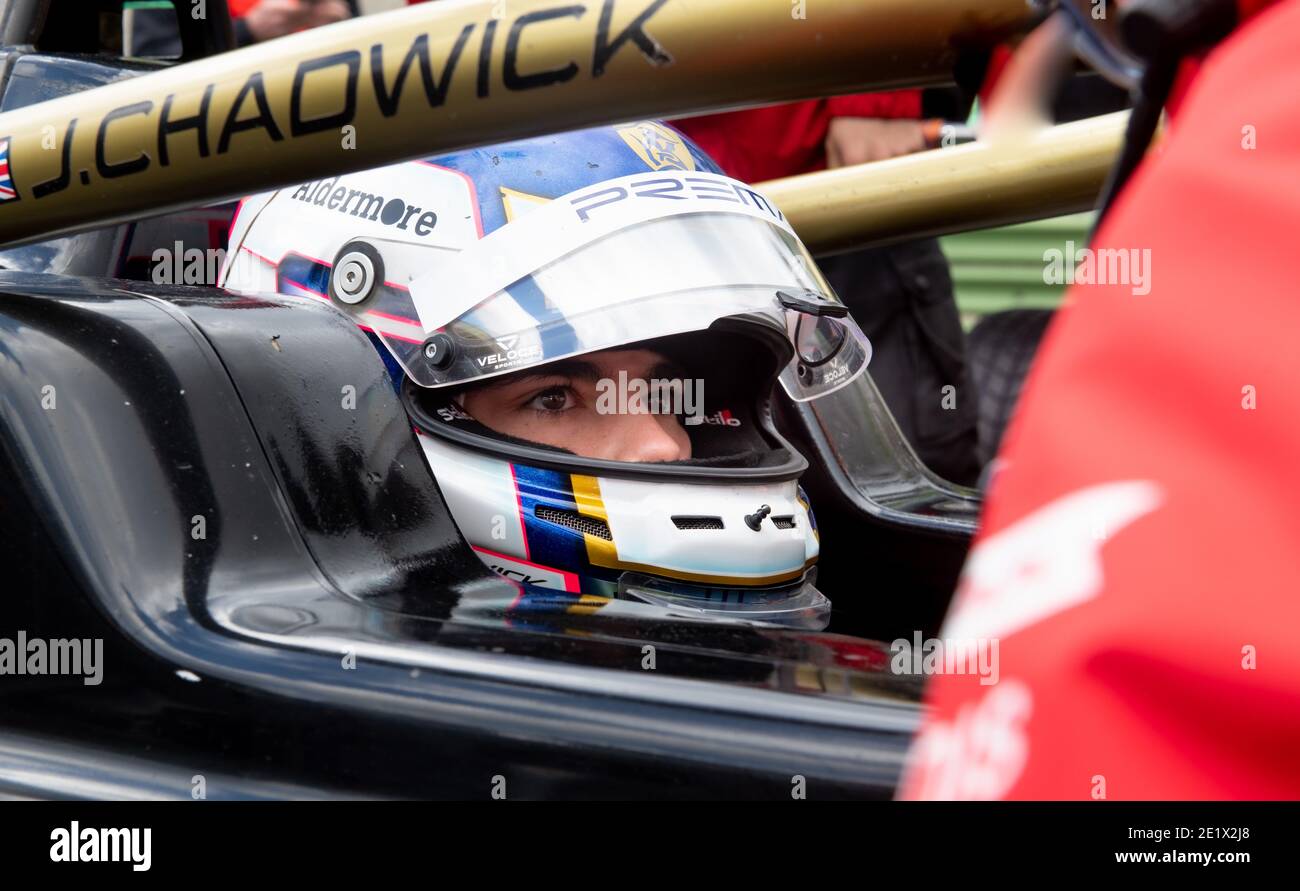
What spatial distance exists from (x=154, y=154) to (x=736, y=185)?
0.84 metres

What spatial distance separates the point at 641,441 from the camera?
1730 millimetres

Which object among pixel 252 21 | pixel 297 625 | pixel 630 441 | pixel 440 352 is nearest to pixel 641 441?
pixel 630 441

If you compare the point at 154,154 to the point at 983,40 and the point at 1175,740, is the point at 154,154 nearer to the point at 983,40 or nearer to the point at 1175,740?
the point at 983,40

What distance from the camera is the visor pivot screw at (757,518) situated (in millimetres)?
1671

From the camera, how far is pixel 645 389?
5.87 feet

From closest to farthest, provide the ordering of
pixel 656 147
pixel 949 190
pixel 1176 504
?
pixel 1176 504 → pixel 656 147 → pixel 949 190

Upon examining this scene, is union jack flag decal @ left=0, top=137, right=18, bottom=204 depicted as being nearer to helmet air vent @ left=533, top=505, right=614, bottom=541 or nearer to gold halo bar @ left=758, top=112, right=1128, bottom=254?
helmet air vent @ left=533, top=505, right=614, bottom=541

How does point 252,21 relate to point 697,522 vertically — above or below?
above

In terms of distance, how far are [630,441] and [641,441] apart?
0.04ft
